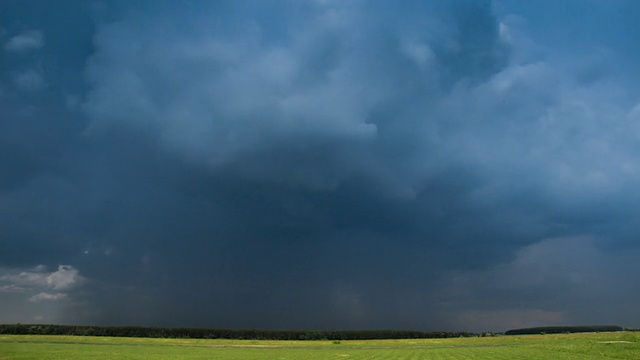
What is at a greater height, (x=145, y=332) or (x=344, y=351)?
(x=145, y=332)

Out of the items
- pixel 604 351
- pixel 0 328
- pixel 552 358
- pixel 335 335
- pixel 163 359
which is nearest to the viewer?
pixel 552 358

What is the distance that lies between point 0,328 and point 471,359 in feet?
623

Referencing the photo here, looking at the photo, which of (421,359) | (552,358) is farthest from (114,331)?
(552,358)

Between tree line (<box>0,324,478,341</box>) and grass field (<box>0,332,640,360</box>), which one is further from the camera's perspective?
tree line (<box>0,324,478,341</box>)

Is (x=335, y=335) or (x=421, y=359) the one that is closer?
(x=421, y=359)

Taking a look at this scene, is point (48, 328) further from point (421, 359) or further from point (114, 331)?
point (421, 359)

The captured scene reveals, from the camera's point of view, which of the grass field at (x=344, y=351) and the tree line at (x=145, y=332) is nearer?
the grass field at (x=344, y=351)

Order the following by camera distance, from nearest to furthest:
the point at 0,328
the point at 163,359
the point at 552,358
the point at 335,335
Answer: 1. the point at 552,358
2. the point at 163,359
3. the point at 0,328
4. the point at 335,335

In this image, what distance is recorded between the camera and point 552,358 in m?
58.1

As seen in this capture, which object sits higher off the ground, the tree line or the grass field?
the tree line

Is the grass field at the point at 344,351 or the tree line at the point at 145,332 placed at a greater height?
the tree line at the point at 145,332

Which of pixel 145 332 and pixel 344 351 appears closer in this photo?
pixel 344 351

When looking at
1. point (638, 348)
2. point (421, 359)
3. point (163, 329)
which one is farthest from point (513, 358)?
point (163, 329)

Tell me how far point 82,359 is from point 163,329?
139 meters
